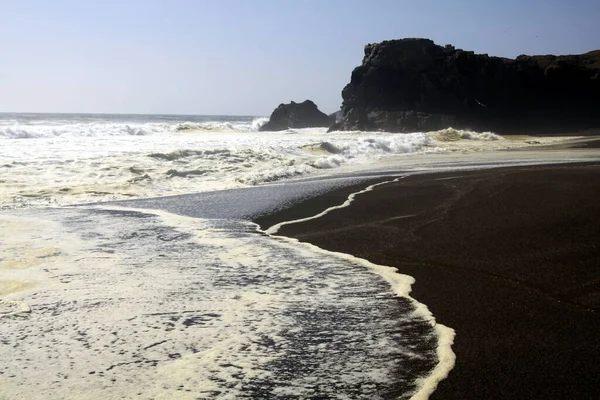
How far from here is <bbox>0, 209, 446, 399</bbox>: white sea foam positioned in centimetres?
312

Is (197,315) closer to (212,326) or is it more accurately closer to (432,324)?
(212,326)

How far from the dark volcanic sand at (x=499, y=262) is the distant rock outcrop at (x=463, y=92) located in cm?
4469

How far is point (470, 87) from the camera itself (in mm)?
58812

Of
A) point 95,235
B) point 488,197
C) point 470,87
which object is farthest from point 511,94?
point 95,235

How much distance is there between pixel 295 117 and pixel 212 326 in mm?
71948

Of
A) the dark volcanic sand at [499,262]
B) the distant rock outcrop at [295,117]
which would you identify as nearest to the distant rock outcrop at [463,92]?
the distant rock outcrop at [295,117]

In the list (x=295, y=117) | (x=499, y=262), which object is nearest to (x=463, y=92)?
(x=295, y=117)

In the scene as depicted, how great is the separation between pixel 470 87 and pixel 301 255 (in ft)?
186

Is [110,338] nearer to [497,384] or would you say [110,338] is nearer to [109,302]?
[109,302]

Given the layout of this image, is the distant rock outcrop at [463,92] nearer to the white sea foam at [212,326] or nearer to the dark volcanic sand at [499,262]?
the dark volcanic sand at [499,262]

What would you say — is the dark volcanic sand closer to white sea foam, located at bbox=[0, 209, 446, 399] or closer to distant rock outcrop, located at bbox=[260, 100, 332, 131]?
white sea foam, located at bbox=[0, 209, 446, 399]

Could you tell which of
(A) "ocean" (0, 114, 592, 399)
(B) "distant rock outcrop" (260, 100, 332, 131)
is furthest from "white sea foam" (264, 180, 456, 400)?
(B) "distant rock outcrop" (260, 100, 332, 131)

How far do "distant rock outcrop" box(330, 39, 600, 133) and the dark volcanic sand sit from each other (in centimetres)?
4469

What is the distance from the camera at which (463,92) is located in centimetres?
5775
